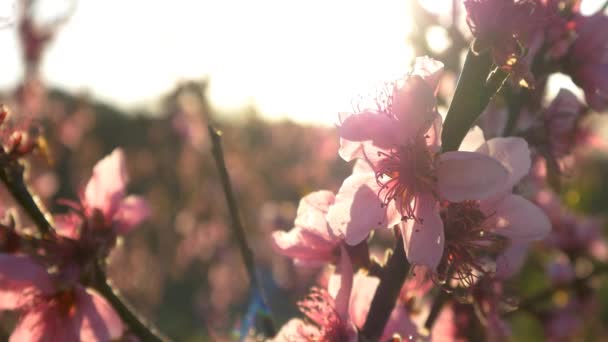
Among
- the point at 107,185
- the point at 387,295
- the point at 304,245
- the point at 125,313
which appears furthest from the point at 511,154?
the point at 107,185

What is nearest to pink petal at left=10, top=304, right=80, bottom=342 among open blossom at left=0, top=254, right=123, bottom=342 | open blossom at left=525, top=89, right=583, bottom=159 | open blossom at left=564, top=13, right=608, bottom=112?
open blossom at left=0, top=254, right=123, bottom=342

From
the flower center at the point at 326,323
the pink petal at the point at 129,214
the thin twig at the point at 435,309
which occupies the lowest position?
the thin twig at the point at 435,309

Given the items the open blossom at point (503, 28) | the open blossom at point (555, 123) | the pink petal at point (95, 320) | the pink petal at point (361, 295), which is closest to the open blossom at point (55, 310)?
the pink petal at point (95, 320)

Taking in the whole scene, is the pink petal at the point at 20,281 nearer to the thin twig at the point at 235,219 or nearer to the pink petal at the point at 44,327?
the pink petal at the point at 44,327

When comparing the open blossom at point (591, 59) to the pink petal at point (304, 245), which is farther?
the open blossom at point (591, 59)

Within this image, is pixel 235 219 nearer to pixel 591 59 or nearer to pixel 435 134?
pixel 435 134

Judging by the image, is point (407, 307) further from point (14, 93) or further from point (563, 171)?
point (14, 93)

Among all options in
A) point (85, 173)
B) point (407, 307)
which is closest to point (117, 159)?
point (407, 307)
